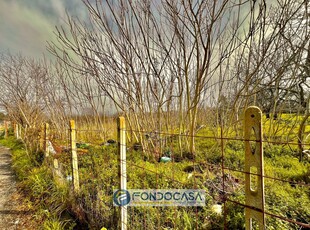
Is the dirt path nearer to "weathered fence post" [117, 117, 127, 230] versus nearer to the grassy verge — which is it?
the grassy verge

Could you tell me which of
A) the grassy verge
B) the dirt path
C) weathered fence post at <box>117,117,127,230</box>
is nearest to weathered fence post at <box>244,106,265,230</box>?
weathered fence post at <box>117,117,127,230</box>

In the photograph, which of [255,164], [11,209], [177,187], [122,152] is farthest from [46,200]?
[255,164]

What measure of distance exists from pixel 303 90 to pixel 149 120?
5.03m

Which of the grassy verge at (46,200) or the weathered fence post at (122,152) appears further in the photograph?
the grassy verge at (46,200)

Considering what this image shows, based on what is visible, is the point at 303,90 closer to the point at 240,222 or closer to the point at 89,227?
the point at 240,222

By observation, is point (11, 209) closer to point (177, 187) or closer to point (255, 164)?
point (177, 187)

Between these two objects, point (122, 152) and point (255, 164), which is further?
point (122, 152)

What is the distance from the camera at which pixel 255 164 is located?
95 centimetres

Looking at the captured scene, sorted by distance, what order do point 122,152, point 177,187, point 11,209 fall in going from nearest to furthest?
1. point 122,152
2. point 177,187
3. point 11,209

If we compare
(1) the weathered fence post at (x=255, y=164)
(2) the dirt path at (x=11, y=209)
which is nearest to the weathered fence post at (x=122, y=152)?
(1) the weathered fence post at (x=255, y=164)

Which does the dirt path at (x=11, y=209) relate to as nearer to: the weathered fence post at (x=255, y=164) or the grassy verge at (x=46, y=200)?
→ the grassy verge at (x=46, y=200)

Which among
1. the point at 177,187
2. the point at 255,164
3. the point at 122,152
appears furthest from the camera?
the point at 177,187

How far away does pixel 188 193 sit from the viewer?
2604 millimetres

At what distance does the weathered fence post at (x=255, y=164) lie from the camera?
36.7 inches
